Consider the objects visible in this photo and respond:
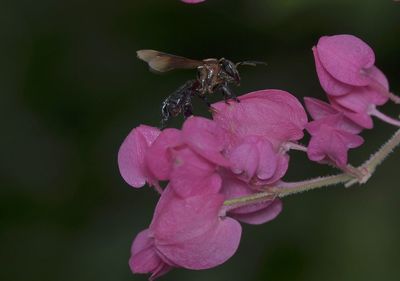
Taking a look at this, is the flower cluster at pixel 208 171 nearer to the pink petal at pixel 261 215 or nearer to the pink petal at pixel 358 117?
the pink petal at pixel 261 215

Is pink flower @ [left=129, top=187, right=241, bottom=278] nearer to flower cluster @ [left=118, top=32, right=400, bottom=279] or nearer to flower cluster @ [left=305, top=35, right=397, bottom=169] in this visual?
flower cluster @ [left=118, top=32, right=400, bottom=279]

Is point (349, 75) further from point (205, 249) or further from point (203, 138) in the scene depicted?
point (205, 249)

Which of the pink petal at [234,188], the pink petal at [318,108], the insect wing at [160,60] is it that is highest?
the insect wing at [160,60]

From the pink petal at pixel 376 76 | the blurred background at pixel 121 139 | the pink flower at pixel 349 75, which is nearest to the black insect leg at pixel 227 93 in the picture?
the pink flower at pixel 349 75

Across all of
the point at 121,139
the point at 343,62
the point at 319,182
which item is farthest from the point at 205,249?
the point at 121,139

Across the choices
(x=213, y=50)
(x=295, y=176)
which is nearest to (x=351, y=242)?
(x=295, y=176)

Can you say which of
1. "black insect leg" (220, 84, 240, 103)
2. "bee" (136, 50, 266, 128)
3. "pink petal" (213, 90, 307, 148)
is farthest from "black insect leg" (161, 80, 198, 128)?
"pink petal" (213, 90, 307, 148)

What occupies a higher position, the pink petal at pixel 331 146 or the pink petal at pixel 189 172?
the pink petal at pixel 189 172

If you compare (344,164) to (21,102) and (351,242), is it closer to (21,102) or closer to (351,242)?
(351,242)
